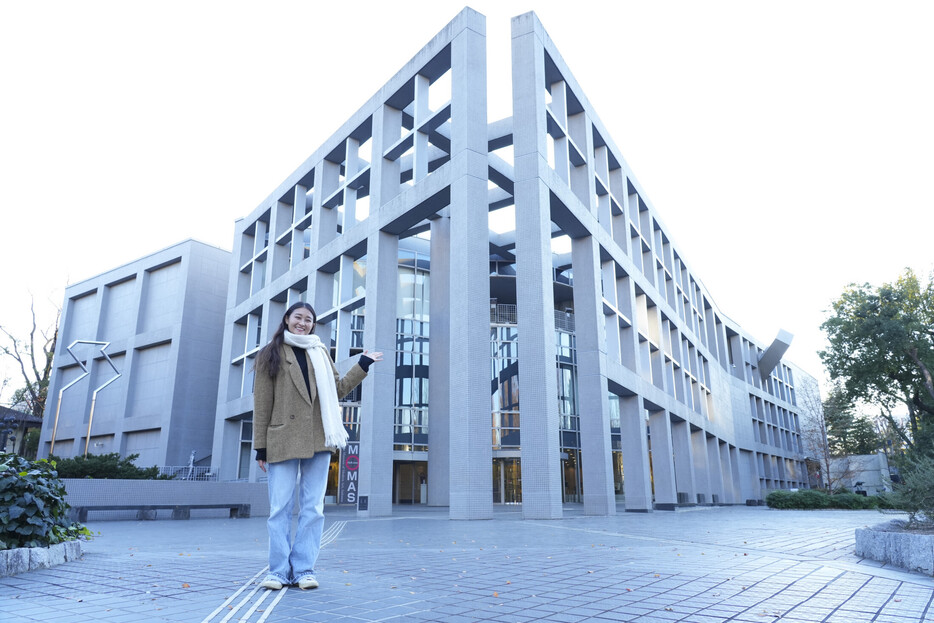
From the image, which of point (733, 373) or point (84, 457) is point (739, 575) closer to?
point (84, 457)

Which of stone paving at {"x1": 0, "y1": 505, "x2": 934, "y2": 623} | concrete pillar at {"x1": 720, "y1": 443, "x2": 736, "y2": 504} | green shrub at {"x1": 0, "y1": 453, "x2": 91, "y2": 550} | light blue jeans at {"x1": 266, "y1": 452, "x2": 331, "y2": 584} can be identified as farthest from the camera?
concrete pillar at {"x1": 720, "y1": 443, "x2": 736, "y2": 504}

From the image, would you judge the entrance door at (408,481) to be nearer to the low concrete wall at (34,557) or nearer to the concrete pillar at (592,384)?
the concrete pillar at (592,384)

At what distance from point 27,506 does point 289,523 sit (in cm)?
312

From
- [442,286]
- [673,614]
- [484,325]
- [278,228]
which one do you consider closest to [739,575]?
[673,614]

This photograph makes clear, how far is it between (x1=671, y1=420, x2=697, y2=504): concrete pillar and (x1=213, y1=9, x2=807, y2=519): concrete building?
4.2 inches

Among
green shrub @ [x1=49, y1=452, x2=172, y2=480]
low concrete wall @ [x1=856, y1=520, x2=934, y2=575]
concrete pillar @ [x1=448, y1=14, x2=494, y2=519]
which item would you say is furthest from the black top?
green shrub @ [x1=49, y1=452, x2=172, y2=480]

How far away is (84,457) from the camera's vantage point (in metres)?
17.1

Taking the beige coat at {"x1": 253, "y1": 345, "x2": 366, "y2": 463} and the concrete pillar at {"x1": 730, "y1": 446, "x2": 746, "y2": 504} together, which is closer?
the beige coat at {"x1": 253, "y1": 345, "x2": 366, "y2": 463}

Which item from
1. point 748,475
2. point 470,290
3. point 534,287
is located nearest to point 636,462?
point 534,287

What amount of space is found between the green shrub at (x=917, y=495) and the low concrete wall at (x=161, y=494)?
16297 mm

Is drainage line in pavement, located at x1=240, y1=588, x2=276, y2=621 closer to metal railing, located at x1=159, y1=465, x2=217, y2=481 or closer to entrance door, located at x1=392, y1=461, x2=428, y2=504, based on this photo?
entrance door, located at x1=392, y1=461, x2=428, y2=504

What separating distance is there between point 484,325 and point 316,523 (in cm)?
1210

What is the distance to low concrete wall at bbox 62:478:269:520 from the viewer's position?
15.2 metres

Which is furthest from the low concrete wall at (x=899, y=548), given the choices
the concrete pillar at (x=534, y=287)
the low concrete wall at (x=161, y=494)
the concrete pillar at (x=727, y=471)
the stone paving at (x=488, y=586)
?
the concrete pillar at (x=727, y=471)
